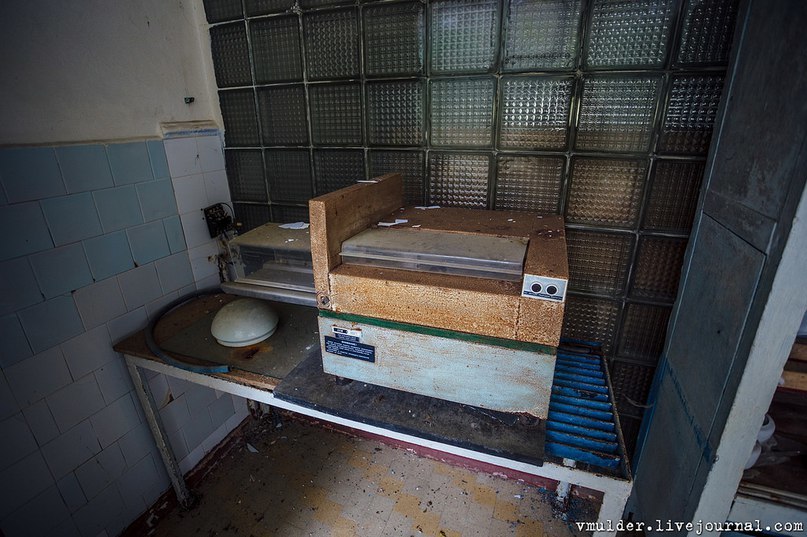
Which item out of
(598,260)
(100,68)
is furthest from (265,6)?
(598,260)

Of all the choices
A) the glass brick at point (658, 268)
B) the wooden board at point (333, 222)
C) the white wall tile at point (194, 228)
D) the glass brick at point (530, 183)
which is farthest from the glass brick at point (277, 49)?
the glass brick at point (658, 268)

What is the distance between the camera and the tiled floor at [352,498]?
186 centimetres

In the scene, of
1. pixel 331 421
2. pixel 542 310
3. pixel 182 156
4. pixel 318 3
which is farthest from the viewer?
pixel 182 156

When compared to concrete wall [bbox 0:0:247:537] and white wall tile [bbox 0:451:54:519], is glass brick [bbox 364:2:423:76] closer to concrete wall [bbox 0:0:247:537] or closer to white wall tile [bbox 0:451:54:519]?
concrete wall [bbox 0:0:247:537]

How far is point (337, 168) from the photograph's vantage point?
1931 mm

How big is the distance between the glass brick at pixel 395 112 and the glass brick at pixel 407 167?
5 centimetres

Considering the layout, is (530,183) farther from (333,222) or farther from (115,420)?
(115,420)

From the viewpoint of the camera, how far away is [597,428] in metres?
1.25

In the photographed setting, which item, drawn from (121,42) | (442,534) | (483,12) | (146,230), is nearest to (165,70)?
(121,42)

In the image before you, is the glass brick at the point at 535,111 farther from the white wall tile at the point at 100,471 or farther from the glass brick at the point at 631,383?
the white wall tile at the point at 100,471

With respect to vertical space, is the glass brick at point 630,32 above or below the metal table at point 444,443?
above

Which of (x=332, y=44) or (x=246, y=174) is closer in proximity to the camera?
(x=332, y=44)

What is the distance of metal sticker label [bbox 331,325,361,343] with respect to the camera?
45.8 inches

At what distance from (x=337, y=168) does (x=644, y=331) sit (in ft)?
5.25
